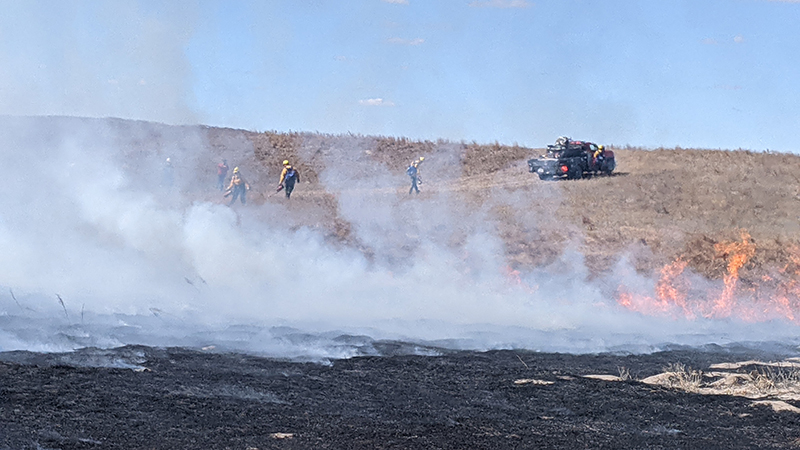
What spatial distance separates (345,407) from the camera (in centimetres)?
1341

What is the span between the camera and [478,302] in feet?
86.7

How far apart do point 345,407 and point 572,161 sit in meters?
46.1

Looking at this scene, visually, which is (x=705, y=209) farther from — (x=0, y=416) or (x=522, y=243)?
(x=0, y=416)

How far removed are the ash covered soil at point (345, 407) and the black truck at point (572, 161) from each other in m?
40.5

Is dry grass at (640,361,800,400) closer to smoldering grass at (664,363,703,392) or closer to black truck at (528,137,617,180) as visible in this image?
smoldering grass at (664,363,703,392)

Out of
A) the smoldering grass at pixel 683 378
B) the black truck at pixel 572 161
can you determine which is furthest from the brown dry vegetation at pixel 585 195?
the smoldering grass at pixel 683 378

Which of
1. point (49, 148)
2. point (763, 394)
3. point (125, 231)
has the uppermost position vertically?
point (49, 148)

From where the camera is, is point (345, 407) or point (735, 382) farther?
point (735, 382)

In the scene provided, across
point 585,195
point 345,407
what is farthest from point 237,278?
point 585,195

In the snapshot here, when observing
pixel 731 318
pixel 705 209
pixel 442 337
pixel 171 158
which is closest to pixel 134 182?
pixel 171 158

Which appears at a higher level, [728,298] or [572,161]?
[572,161]

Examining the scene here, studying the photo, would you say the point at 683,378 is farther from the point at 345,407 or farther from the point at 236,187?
the point at 236,187

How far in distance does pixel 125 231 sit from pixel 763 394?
57.5 ft

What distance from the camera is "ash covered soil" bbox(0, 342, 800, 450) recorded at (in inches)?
454
